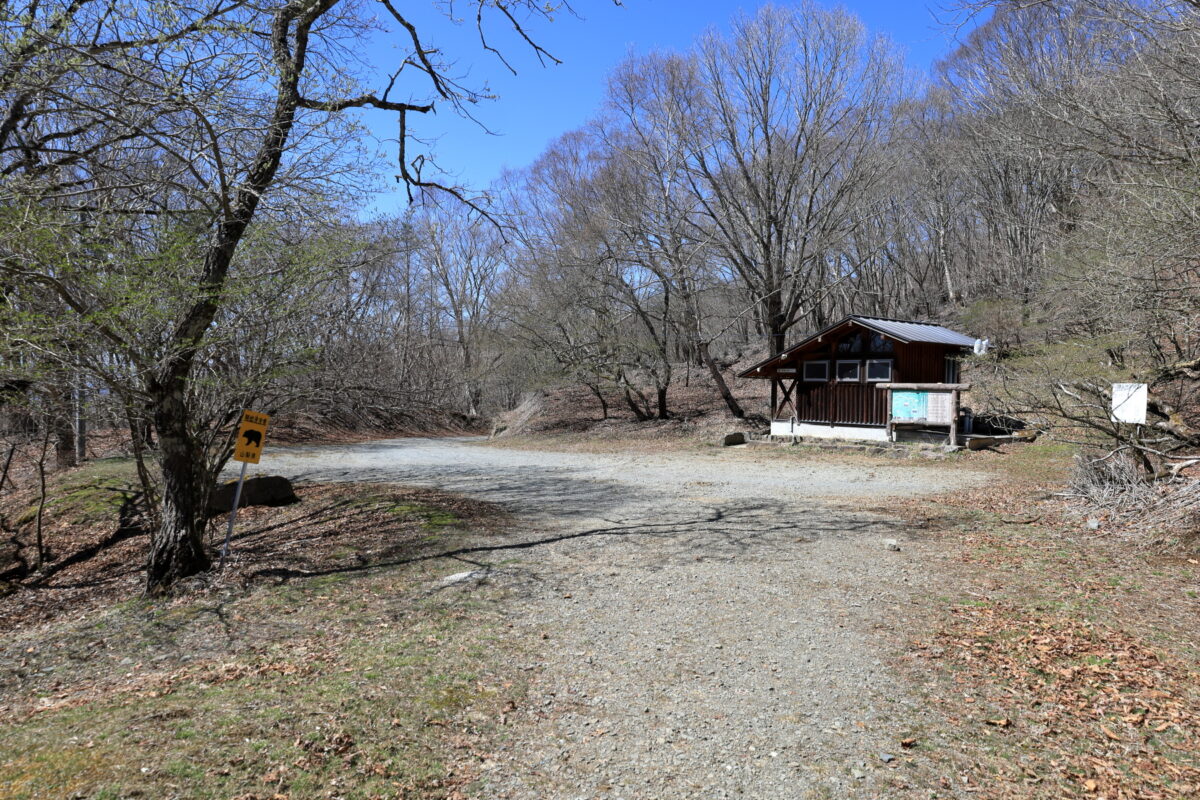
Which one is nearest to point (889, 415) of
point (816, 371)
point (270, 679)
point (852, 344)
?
point (852, 344)

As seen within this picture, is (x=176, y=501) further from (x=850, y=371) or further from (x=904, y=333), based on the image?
(x=850, y=371)

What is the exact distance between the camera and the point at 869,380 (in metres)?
19.9

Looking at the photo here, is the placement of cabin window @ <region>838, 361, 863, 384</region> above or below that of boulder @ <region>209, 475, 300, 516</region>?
above

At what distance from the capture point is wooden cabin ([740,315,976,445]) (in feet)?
60.1

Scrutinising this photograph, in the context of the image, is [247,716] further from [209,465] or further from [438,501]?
[438,501]

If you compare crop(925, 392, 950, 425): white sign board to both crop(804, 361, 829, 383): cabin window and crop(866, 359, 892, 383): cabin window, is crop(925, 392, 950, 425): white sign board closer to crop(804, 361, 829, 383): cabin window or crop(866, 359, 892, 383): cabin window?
crop(866, 359, 892, 383): cabin window

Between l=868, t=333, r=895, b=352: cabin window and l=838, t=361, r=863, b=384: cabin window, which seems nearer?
l=868, t=333, r=895, b=352: cabin window

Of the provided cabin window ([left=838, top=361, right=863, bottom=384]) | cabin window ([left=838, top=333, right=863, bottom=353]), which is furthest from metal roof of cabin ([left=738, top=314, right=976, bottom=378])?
cabin window ([left=838, top=361, right=863, bottom=384])

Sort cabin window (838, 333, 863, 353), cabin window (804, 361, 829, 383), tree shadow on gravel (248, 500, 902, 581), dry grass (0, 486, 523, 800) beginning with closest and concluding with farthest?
1. dry grass (0, 486, 523, 800)
2. tree shadow on gravel (248, 500, 902, 581)
3. cabin window (838, 333, 863, 353)
4. cabin window (804, 361, 829, 383)

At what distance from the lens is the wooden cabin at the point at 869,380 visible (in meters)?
18.3

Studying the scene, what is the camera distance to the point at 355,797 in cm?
334

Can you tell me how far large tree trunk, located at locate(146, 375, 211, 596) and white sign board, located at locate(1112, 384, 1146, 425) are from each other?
1077 cm

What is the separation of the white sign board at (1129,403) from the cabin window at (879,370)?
11167mm

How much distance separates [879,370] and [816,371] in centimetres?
206
